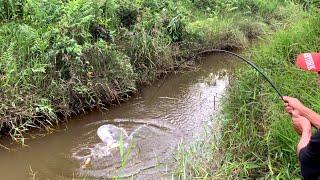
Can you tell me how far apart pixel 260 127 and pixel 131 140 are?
216 cm

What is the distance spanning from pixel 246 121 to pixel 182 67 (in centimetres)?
454

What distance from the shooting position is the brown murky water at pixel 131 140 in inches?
223

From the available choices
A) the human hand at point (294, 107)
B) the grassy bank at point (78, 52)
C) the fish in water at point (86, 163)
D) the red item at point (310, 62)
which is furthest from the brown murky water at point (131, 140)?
the red item at point (310, 62)

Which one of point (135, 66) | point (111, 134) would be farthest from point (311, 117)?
point (135, 66)

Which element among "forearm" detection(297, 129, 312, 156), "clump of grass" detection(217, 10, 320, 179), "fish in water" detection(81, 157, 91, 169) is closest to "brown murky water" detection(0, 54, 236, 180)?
"fish in water" detection(81, 157, 91, 169)

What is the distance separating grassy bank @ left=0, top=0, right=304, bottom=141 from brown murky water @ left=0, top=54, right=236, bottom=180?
27 centimetres

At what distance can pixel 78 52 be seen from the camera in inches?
273

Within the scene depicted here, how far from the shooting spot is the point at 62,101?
22.4ft

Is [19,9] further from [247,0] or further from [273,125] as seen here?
[247,0]

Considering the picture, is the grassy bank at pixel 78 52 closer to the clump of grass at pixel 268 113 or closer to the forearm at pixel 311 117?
the clump of grass at pixel 268 113

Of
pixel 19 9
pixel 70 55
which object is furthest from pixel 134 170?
pixel 19 9

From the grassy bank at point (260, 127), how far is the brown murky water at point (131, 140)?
1.81 feet

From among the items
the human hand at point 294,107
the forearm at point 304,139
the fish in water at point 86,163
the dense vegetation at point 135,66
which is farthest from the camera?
the fish in water at point 86,163

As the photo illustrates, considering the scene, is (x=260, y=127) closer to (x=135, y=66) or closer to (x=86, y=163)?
(x=86, y=163)
